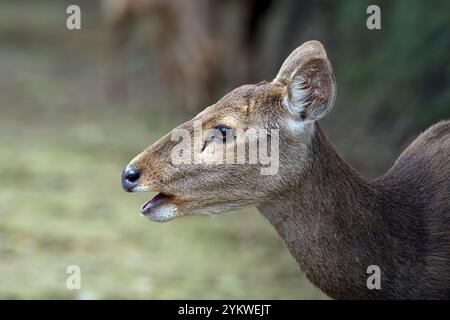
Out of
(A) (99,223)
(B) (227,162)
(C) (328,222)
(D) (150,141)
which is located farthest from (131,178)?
(D) (150,141)

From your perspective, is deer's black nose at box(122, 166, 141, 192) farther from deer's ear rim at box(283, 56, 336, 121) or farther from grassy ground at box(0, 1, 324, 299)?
grassy ground at box(0, 1, 324, 299)

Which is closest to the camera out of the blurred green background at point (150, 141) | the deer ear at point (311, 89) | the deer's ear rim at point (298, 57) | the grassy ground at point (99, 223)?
the deer ear at point (311, 89)

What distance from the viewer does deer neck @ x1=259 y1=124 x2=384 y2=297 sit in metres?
4.12

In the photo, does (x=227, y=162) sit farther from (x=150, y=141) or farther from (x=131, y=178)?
(x=150, y=141)

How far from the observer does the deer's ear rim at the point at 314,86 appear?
13.4 feet

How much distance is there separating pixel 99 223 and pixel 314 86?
14.6 ft

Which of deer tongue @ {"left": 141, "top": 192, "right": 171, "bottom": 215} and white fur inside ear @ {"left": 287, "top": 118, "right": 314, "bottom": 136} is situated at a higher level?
white fur inside ear @ {"left": 287, "top": 118, "right": 314, "bottom": 136}

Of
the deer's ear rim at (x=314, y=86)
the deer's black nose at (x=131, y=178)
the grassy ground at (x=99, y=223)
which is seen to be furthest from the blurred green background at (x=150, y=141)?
the deer's ear rim at (x=314, y=86)

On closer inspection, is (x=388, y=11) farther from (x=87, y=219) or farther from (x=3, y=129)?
(x=3, y=129)

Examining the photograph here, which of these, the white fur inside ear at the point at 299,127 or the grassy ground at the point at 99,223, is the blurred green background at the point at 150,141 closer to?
the grassy ground at the point at 99,223

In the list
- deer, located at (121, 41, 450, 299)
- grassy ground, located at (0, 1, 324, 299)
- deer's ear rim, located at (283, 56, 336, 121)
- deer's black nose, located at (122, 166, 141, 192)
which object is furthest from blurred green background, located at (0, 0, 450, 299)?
deer's ear rim, located at (283, 56, 336, 121)

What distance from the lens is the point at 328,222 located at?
13.7 ft

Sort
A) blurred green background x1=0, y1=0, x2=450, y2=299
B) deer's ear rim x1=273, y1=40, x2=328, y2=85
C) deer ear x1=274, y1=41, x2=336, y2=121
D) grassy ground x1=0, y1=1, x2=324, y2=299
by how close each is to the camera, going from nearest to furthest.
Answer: deer ear x1=274, y1=41, x2=336, y2=121 < deer's ear rim x1=273, y1=40, x2=328, y2=85 < grassy ground x1=0, y1=1, x2=324, y2=299 < blurred green background x1=0, y1=0, x2=450, y2=299
